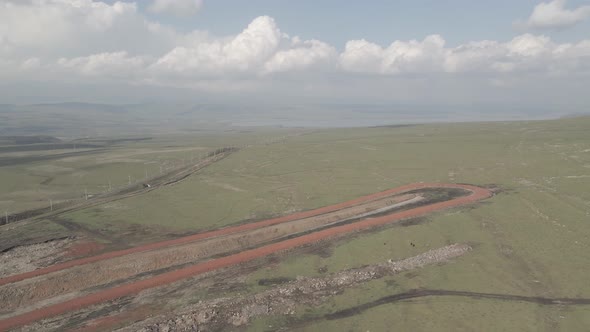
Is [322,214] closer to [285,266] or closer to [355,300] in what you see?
[285,266]

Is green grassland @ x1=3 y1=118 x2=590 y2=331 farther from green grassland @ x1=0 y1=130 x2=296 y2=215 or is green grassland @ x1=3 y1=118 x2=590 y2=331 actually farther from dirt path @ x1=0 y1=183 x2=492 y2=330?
green grassland @ x1=0 y1=130 x2=296 y2=215

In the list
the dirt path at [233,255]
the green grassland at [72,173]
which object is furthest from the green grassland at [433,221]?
the green grassland at [72,173]

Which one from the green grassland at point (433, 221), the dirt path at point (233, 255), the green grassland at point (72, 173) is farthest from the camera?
the green grassland at point (72, 173)

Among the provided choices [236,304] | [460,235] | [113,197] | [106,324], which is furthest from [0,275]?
[460,235]

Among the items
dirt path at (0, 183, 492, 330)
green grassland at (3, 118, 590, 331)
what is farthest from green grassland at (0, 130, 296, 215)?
dirt path at (0, 183, 492, 330)

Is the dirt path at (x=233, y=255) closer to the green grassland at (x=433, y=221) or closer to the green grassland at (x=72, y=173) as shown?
the green grassland at (x=433, y=221)
